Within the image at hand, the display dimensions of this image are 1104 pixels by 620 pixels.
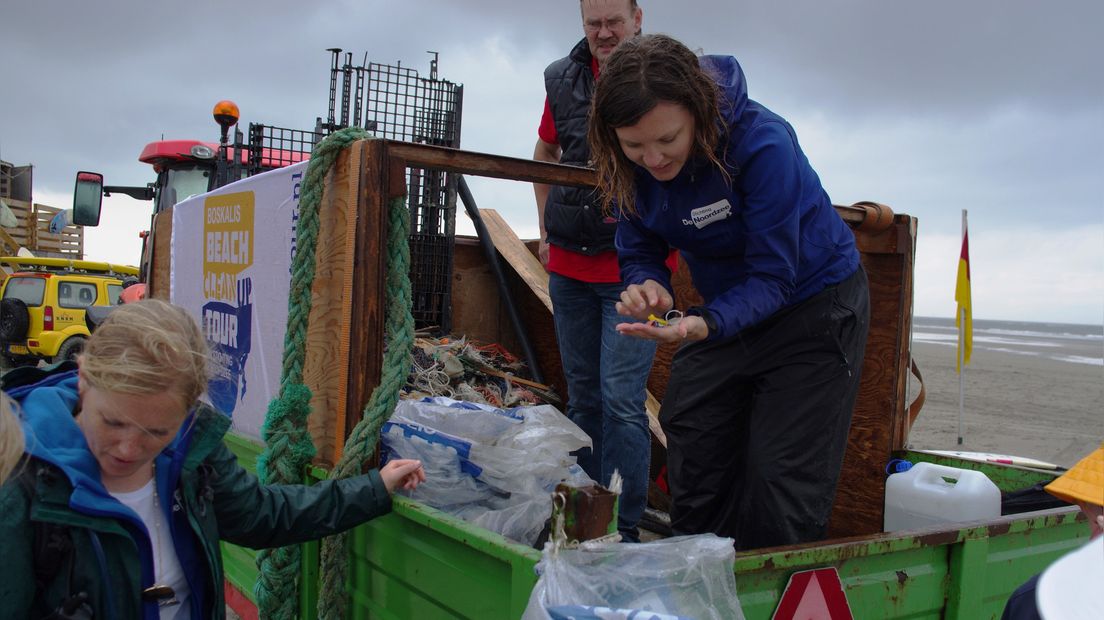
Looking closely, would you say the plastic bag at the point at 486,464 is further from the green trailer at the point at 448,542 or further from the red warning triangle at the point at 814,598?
the red warning triangle at the point at 814,598

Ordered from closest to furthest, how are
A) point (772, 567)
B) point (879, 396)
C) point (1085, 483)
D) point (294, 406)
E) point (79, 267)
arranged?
point (1085, 483)
point (772, 567)
point (294, 406)
point (879, 396)
point (79, 267)

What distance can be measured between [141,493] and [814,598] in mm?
1428

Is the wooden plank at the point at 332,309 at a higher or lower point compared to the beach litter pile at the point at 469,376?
higher

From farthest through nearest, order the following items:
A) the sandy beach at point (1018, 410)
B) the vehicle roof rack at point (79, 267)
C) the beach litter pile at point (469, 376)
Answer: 1. the vehicle roof rack at point (79, 267)
2. the sandy beach at point (1018, 410)
3. the beach litter pile at point (469, 376)

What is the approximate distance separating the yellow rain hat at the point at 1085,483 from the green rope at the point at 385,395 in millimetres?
1401

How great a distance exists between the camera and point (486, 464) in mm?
2299

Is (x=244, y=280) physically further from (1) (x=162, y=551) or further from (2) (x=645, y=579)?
(2) (x=645, y=579)

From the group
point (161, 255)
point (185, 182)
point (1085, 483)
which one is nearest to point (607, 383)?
point (1085, 483)

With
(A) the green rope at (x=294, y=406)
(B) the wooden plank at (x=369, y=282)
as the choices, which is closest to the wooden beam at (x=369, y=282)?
(B) the wooden plank at (x=369, y=282)

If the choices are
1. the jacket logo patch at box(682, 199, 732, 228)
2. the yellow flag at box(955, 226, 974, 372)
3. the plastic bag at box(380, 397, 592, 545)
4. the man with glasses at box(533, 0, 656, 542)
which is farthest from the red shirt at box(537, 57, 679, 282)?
the yellow flag at box(955, 226, 974, 372)

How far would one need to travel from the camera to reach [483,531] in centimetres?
165

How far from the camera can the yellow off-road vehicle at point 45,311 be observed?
1243 centimetres

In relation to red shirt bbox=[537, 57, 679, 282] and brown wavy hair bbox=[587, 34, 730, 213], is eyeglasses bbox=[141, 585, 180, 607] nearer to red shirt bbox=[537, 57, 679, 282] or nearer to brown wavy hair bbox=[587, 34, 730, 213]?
brown wavy hair bbox=[587, 34, 730, 213]

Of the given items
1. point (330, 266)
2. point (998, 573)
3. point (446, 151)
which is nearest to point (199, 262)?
point (330, 266)
